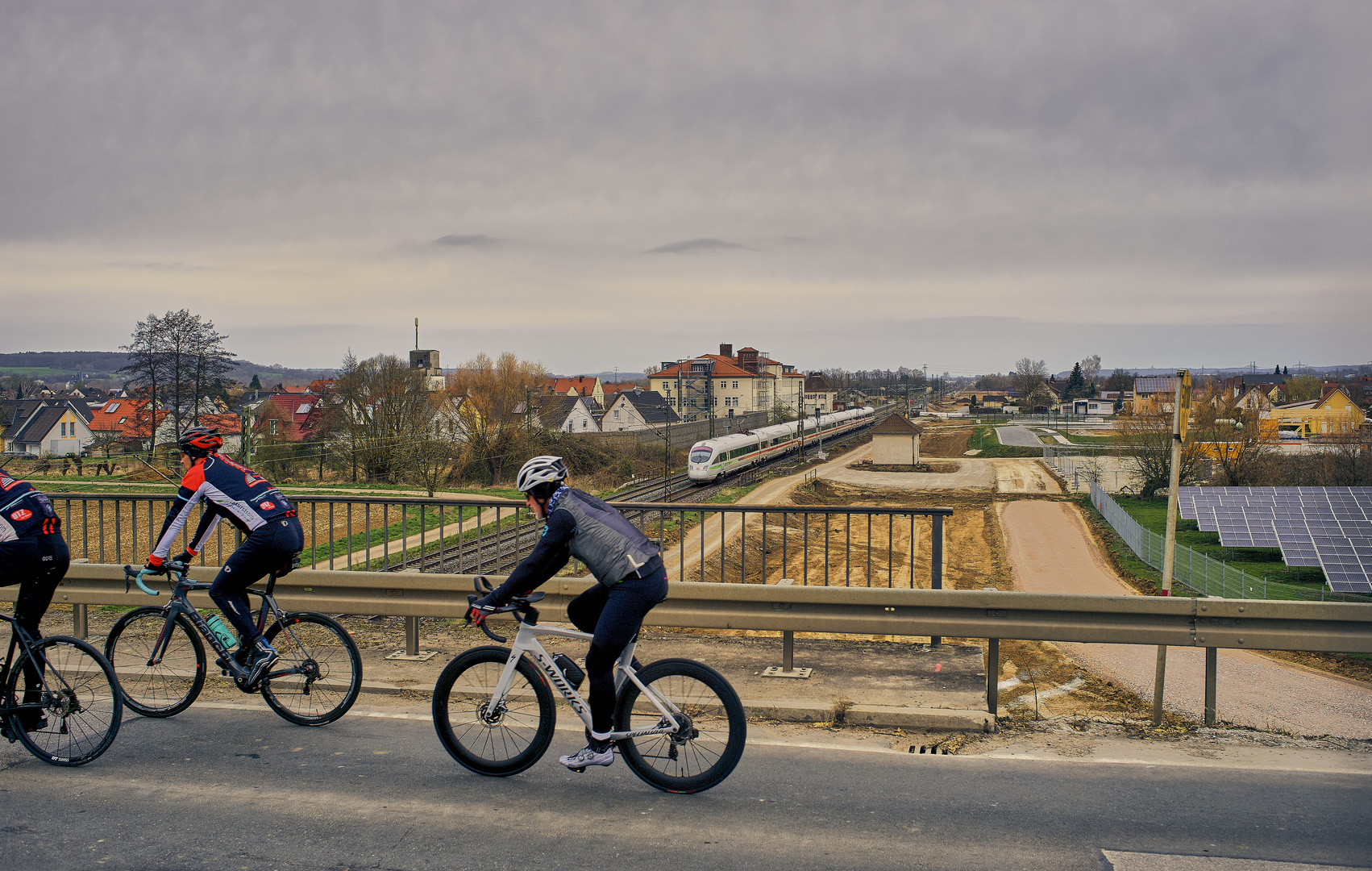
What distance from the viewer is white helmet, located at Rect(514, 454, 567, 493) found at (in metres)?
4.73

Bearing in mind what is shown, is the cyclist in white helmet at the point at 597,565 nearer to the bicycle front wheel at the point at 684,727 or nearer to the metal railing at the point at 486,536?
the bicycle front wheel at the point at 684,727

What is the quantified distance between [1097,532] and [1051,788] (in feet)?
115

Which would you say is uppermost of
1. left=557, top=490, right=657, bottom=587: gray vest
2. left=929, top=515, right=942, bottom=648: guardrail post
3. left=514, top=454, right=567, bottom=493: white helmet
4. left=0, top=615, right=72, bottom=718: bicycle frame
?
left=514, top=454, right=567, bottom=493: white helmet

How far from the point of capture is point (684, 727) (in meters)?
4.78

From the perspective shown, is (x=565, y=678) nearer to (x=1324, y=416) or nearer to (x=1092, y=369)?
(x=1324, y=416)

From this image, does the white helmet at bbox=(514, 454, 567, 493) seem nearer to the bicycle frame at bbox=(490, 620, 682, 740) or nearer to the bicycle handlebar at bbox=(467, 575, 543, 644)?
the bicycle handlebar at bbox=(467, 575, 543, 644)

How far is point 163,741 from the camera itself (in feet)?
18.7

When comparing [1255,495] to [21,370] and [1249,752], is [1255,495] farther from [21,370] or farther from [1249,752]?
[21,370]

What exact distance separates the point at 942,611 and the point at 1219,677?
27.7 feet

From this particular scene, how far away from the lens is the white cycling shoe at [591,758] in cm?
488

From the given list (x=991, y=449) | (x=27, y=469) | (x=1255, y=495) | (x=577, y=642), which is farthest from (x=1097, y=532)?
(x=27, y=469)

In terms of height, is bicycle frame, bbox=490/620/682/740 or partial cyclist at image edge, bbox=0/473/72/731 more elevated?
partial cyclist at image edge, bbox=0/473/72/731

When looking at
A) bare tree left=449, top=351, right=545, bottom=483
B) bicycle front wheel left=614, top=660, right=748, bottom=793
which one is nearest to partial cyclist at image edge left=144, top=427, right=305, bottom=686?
bicycle front wheel left=614, top=660, right=748, bottom=793

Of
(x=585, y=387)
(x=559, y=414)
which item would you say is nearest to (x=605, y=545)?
(x=559, y=414)
